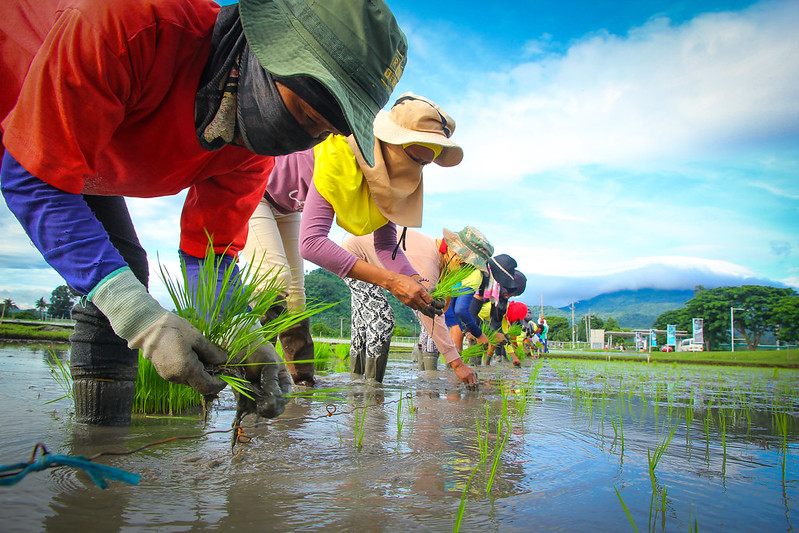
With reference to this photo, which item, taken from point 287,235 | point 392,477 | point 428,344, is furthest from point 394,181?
point 428,344

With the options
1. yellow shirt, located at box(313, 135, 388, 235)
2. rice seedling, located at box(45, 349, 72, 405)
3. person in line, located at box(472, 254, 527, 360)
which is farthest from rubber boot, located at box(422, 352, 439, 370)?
rice seedling, located at box(45, 349, 72, 405)

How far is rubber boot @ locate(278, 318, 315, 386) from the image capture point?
10.8ft

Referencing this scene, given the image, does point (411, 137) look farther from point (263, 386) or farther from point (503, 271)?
point (503, 271)

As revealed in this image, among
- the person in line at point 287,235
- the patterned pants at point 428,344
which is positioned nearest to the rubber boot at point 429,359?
the patterned pants at point 428,344

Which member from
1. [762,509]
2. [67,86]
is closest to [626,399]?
[762,509]

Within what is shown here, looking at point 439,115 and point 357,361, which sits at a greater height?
point 439,115

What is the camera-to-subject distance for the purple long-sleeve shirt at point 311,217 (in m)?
2.80

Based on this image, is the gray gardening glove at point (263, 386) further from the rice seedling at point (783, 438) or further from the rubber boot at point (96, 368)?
the rice seedling at point (783, 438)

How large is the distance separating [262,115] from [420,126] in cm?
164

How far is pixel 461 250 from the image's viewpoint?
15.9 ft

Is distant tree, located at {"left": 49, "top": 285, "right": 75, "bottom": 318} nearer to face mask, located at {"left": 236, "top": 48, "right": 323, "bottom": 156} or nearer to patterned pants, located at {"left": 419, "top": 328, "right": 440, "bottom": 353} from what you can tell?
face mask, located at {"left": 236, "top": 48, "right": 323, "bottom": 156}

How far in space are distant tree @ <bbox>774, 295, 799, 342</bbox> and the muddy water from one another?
80288mm

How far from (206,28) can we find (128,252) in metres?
0.87

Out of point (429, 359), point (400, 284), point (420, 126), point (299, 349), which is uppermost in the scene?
point (420, 126)
